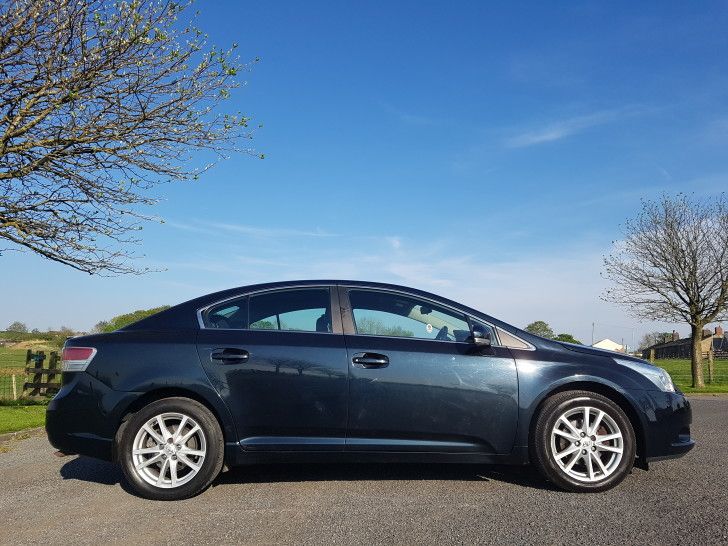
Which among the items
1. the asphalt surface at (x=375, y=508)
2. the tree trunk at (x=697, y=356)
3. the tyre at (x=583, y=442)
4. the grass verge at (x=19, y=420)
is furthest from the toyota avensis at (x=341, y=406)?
the tree trunk at (x=697, y=356)

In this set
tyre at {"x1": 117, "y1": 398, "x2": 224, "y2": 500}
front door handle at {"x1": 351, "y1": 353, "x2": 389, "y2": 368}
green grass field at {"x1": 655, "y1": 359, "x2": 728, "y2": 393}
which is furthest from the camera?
green grass field at {"x1": 655, "y1": 359, "x2": 728, "y2": 393}

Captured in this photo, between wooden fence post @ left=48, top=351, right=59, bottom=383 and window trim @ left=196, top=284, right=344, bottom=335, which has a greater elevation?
window trim @ left=196, top=284, right=344, bottom=335

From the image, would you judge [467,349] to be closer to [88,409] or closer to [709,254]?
[88,409]

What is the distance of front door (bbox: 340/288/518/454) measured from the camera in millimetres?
4414

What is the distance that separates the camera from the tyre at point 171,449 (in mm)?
4332

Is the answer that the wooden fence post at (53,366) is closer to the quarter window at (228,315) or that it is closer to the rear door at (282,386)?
the quarter window at (228,315)

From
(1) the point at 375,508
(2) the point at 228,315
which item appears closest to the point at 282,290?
(2) the point at 228,315

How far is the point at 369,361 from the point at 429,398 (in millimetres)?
510

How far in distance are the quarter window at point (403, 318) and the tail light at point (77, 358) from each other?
2.00 metres

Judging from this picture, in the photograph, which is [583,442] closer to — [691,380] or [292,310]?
[292,310]

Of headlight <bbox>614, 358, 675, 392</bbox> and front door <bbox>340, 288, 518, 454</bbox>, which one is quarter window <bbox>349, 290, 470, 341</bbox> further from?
headlight <bbox>614, 358, 675, 392</bbox>

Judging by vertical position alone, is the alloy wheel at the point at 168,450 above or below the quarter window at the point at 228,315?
below

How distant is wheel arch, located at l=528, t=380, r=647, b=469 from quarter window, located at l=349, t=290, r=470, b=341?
29.2 inches

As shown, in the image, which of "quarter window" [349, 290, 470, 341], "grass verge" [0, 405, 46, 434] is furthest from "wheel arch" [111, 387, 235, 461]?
"grass verge" [0, 405, 46, 434]
